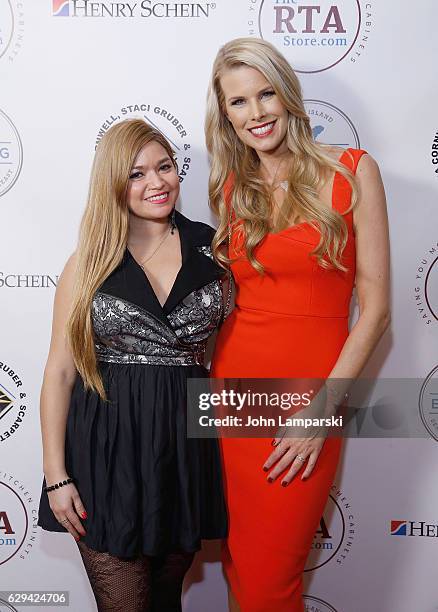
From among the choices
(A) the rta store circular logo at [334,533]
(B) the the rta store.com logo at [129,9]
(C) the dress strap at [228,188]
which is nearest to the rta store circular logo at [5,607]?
(A) the rta store circular logo at [334,533]

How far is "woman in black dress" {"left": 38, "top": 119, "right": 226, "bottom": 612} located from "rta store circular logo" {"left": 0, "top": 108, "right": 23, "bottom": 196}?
498 mm

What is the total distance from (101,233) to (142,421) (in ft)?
1.54

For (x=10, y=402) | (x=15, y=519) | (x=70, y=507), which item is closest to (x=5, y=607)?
(x=15, y=519)

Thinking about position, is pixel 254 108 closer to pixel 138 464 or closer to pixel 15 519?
pixel 138 464

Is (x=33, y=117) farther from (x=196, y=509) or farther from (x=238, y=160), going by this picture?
(x=196, y=509)

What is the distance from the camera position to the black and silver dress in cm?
169

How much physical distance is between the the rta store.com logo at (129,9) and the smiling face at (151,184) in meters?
0.54

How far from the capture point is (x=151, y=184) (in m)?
1.74

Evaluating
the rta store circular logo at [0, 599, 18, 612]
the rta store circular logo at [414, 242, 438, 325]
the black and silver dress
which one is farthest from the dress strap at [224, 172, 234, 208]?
the rta store circular logo at [0, 599, 18, 612]

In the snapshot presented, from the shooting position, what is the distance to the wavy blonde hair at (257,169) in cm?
174

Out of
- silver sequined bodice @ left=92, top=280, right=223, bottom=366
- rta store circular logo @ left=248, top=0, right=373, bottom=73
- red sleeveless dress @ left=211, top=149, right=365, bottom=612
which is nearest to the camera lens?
silver sequined bodice @ left=92, top=280, right=223, bottom=366

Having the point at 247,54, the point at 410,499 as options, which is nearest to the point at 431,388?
the point at 410,499

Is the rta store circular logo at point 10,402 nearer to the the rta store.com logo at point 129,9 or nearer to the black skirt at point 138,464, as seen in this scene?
the black skirt at point 138,464

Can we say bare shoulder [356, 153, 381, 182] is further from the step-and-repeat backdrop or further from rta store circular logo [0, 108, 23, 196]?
rta store circular logo [0, 108, 23, 196]
